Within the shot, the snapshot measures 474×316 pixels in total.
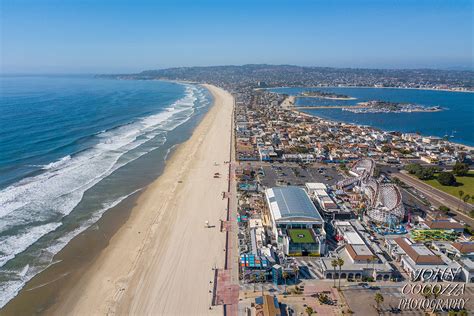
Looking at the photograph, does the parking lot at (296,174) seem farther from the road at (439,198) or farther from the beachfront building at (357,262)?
the beachfront building at (357,262)

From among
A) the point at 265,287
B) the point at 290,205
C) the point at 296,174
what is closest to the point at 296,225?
the point at 290,205

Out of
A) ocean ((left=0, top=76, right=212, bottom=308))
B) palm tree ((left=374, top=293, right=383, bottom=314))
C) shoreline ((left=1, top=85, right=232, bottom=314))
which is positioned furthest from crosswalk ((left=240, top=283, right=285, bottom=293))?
ocean ((left=0, top=76, right=212, bottom=308))

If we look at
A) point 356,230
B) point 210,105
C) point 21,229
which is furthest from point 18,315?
point 210,105

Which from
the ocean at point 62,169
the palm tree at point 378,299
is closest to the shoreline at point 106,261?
the ocean at point 62,169

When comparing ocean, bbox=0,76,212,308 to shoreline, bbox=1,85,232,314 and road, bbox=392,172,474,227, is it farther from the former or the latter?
road, bbox=392,172,474,227

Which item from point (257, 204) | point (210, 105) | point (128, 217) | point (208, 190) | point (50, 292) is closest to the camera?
point (50, 292)

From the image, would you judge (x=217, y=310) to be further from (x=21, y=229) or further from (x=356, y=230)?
(x=21, y=229)
